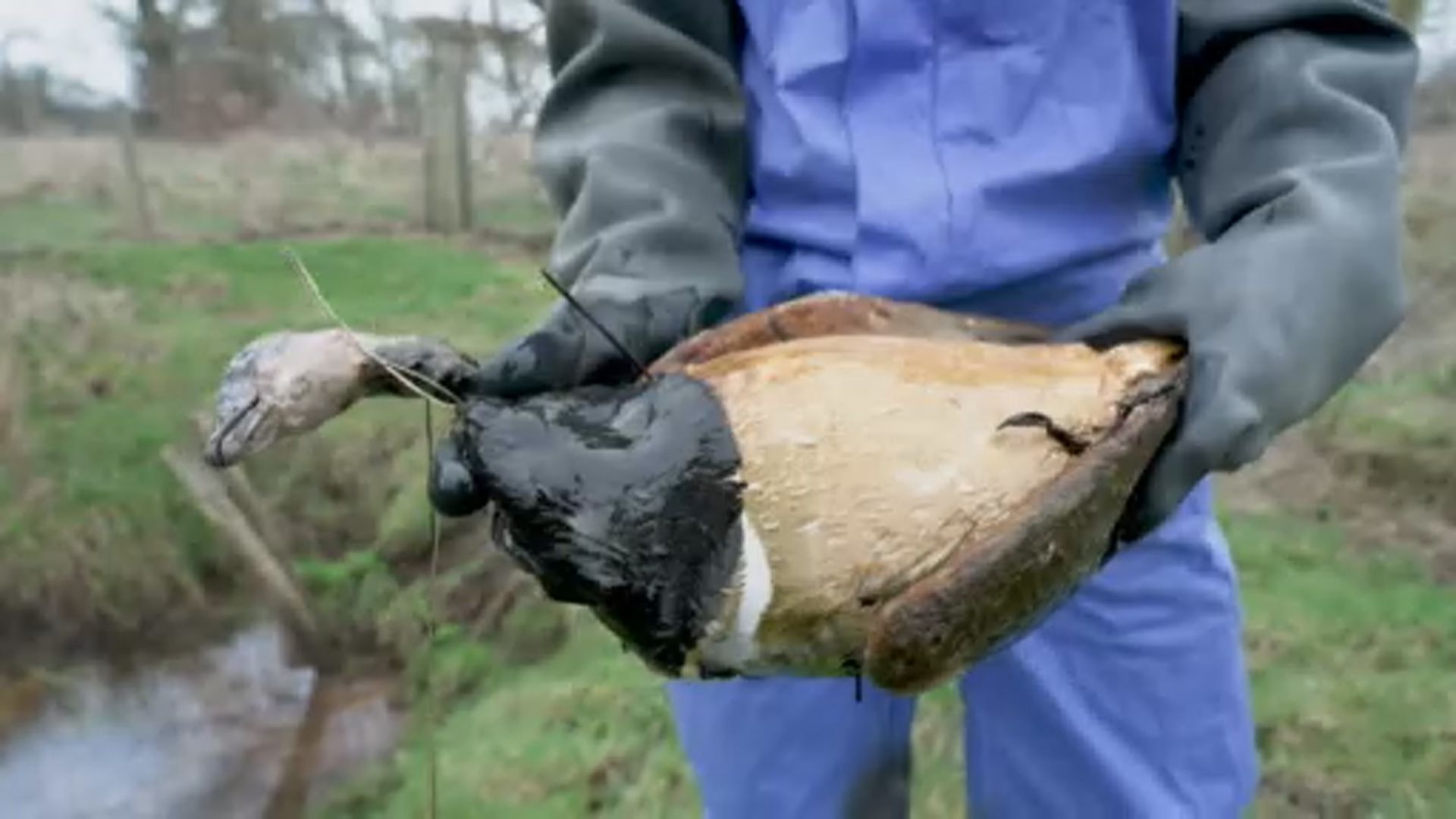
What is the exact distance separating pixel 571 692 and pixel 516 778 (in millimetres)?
326

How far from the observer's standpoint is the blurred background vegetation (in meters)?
3.37

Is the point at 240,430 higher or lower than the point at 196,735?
higher

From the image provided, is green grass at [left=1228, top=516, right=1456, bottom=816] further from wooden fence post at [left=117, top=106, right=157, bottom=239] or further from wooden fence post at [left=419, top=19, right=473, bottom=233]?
wooden fence post at [left=117, top=106, right=157, bottom=239]

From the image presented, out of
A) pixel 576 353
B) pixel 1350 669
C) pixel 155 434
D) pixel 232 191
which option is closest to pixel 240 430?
pixel 576 353

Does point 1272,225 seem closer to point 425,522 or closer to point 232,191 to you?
point 425,522

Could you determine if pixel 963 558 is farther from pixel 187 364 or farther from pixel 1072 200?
pixel 187 364

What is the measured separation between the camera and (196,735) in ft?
16.5

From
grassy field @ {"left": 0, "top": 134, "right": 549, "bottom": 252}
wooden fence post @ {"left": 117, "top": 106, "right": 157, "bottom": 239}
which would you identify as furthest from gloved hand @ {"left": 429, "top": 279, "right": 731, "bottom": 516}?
wooden fence post @ {"left": 117, "top": 106, "right": 157, "bottom": 239}

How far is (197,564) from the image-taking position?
214 inches

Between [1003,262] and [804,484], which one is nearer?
[804,484]

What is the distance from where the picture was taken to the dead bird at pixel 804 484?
Answer: 887mm

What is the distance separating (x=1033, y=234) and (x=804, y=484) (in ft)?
1.32

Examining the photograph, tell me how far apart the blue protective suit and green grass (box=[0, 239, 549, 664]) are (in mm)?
3938

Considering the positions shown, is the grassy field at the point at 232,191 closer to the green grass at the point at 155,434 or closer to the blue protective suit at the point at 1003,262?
the green grass at the point at 155,434
